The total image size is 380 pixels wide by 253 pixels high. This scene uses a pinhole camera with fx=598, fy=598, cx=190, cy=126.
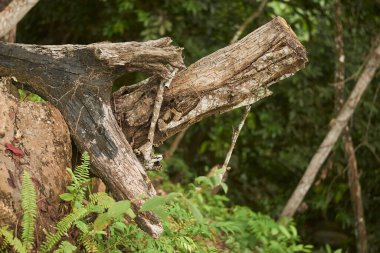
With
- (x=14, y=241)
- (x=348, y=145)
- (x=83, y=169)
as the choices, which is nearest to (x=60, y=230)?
(x=14, y=241)

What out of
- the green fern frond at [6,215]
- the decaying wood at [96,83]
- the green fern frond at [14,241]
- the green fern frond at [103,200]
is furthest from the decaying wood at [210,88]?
the green fern frond at [14,241]

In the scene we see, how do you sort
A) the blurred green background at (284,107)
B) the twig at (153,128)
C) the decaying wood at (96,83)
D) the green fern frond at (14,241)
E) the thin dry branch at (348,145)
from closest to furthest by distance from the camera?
the green fern frond at (14,241), the decaying wood at (96,83), the twig at (153,128), the thin dry branch at (348,145), the blurred green background at (284,107)

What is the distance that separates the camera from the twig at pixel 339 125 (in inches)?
273

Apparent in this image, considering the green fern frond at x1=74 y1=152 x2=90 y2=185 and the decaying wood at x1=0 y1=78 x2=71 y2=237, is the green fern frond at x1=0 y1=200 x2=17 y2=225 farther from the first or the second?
the green fern frond at x1=74 y1=152 x2=90 y2=185

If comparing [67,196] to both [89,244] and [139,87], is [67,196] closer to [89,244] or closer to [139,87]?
[89,244]

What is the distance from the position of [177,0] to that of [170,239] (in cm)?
409

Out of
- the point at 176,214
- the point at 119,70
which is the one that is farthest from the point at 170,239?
the point at 119,70

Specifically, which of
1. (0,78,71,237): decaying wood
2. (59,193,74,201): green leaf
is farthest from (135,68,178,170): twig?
(59,193,74,201): green leaf

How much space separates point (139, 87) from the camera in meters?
4.29

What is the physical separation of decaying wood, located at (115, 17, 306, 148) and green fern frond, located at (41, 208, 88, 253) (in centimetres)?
96

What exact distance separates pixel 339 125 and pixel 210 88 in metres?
3.28

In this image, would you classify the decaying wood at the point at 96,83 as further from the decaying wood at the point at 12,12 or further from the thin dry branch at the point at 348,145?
the thin dry branch at the point at 348,145

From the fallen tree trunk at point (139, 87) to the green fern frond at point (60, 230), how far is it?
0.51 metres

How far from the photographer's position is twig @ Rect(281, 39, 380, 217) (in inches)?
273
